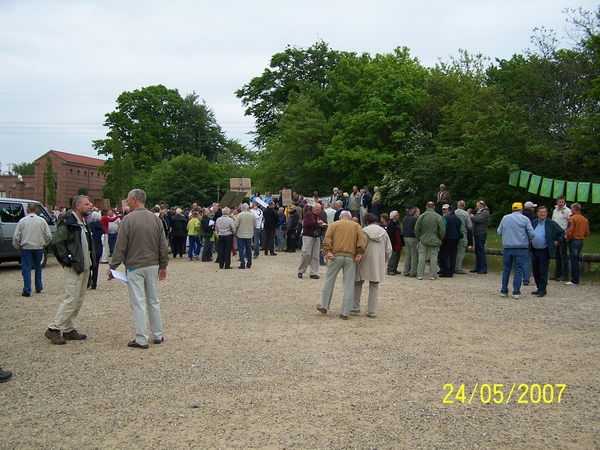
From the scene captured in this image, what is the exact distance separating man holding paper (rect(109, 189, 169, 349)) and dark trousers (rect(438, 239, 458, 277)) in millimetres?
10251

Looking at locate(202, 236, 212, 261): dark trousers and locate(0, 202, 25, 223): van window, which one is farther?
locate(202, 236, 212, 261): dark trousers

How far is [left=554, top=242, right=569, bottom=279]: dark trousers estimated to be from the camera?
15.2 m

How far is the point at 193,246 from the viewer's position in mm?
21531

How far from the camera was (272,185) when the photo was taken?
139ft

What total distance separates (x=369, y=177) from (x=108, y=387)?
30228 mm

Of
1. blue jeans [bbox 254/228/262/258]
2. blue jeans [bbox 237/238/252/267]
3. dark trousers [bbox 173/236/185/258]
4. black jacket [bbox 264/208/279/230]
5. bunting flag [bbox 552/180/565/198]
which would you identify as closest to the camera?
blue jeans [bbox 237/238/252/267]

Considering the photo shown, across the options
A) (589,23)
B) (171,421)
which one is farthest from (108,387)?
(589,23)

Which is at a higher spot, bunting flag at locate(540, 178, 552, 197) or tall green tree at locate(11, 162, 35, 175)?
tall green tree at locate(11, 162, 35, 175)

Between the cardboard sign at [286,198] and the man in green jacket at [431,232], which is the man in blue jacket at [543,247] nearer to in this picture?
the man in green jacket at [431,232]

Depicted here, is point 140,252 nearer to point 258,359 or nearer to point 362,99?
point 258,359

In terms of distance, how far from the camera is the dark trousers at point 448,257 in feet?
54.2

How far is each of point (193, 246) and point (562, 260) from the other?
1240 centimetres

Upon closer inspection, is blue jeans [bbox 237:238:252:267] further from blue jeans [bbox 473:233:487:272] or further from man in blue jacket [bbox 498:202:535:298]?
man in blue jacket [bbox 498:202:535:298]

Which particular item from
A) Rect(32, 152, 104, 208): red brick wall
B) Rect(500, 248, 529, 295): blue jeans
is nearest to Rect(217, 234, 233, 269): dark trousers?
Rect(500, 248, 529, 295): blue jeans
